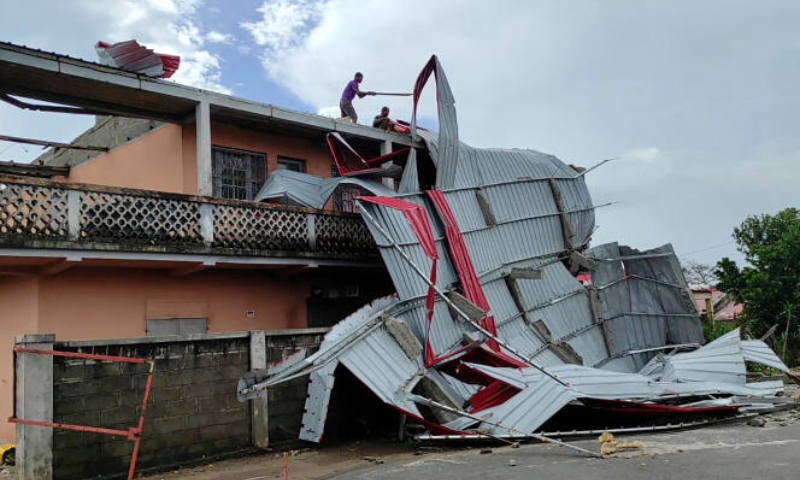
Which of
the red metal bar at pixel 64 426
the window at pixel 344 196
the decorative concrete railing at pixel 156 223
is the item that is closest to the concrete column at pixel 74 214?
the decorative concrete railing at pixel 156 223

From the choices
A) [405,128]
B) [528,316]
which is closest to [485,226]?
[528,316]

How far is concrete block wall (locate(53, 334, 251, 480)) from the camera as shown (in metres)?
7.84

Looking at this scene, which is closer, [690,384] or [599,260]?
[690,384]

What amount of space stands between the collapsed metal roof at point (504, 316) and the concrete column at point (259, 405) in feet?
2.68

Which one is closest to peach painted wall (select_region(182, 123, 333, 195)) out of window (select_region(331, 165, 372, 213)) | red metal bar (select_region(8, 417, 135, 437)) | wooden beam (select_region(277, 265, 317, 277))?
window (select_region(331, 165, 372, 213))

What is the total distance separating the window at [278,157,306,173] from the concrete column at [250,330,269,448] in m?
5.69

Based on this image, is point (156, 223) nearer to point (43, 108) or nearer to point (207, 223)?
point (207, 223)

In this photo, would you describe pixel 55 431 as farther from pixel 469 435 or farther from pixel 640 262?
pixel 640 262

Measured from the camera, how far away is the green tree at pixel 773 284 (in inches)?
781

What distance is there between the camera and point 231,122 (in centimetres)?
1362

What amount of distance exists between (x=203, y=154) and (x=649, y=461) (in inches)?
350

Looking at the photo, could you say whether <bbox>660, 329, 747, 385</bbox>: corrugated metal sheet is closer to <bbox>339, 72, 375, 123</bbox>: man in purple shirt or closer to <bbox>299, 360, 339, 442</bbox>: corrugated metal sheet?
<bbox>299, 360, 339, 442</bbox>: corrugated metal sheet

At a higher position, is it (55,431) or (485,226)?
(485,226)

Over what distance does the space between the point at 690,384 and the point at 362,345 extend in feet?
16.9
